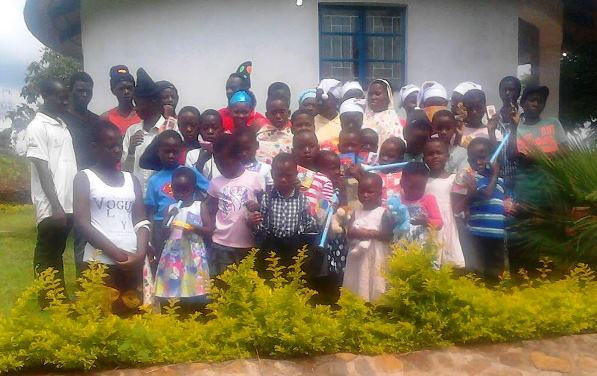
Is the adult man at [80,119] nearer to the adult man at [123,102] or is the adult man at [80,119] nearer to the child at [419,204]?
the adult man at [123,102]

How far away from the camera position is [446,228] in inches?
157

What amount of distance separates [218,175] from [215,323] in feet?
3.26

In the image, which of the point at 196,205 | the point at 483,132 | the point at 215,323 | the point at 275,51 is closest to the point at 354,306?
the point at 215,323

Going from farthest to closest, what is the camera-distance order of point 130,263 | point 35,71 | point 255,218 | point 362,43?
point 35,71, point 362,43, point 255,218, point 130,263

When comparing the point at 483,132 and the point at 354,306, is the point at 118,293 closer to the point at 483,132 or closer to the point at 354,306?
the point at 354,306

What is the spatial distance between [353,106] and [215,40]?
110 inches

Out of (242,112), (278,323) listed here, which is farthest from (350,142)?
(278,323)

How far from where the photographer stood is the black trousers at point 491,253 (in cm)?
426

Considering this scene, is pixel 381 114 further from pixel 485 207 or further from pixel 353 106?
pixel 485 207

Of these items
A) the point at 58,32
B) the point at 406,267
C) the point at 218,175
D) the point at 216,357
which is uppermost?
A: the point at 58,32

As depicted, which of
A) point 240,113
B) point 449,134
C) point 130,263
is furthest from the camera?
point 240,113

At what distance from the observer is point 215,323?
3459mm

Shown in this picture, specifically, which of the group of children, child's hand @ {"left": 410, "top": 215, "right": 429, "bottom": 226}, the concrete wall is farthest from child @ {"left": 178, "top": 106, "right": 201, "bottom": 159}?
the concrete wall

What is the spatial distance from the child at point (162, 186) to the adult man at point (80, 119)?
604mm
